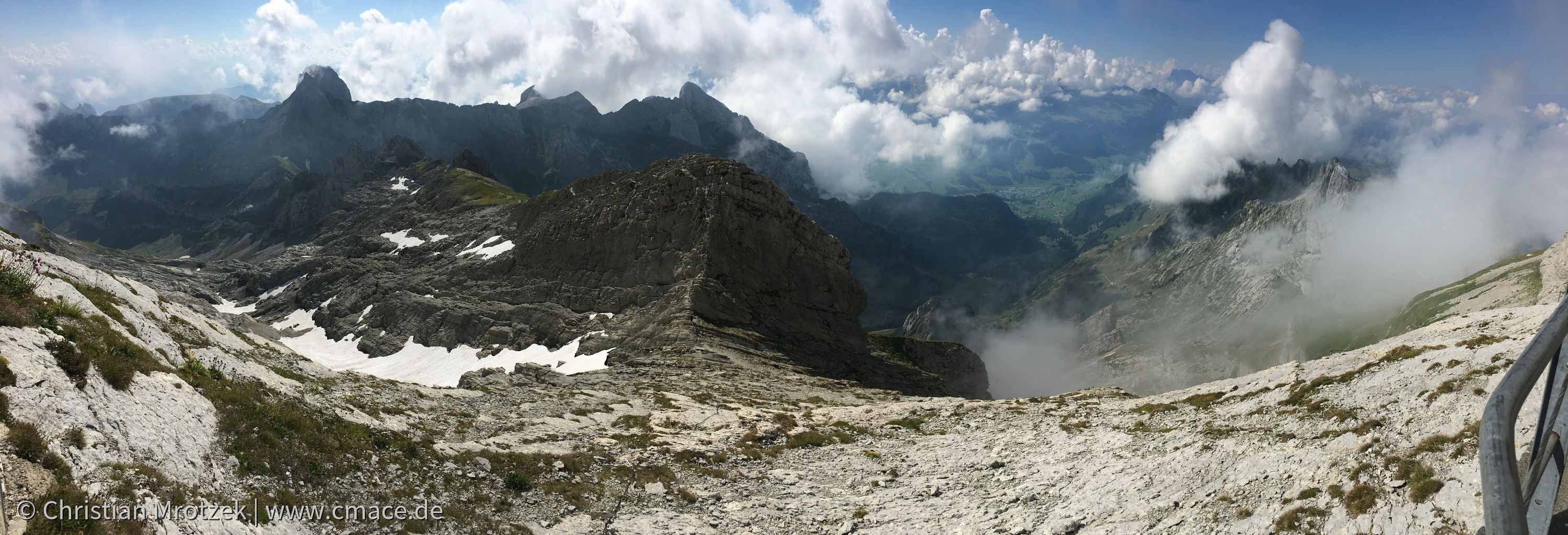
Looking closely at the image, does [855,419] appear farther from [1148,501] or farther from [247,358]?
[247,358]

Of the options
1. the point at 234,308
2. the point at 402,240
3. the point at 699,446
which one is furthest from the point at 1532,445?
the point at 234,308

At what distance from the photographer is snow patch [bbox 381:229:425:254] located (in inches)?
5689

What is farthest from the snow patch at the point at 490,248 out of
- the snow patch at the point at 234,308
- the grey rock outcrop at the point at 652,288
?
the snow patch at the point at 234,308

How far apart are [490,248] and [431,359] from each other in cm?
3517

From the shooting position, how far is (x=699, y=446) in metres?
28.6

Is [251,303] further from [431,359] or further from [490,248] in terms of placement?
[431,359]

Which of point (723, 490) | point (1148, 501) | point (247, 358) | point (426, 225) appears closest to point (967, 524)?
point (1148, 501)

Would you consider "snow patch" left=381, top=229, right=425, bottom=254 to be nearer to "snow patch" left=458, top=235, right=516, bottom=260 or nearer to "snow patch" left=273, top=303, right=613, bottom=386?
"snow patch" left=458, top=235, right=516, bottom=260

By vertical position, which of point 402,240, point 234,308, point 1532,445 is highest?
point 402,240

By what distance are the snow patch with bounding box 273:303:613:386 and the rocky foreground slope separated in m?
27.4

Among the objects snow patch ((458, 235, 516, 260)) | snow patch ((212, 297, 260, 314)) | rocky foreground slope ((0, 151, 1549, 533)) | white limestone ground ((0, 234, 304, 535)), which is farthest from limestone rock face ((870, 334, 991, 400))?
snow patch ((212, 297, 260, 314))

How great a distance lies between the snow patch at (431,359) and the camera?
7069 cm

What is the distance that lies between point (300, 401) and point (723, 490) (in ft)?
47.9

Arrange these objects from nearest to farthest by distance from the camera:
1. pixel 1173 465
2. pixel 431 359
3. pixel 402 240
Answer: pixel 1173 465 → pixel 431 359 → pixel 402 240
